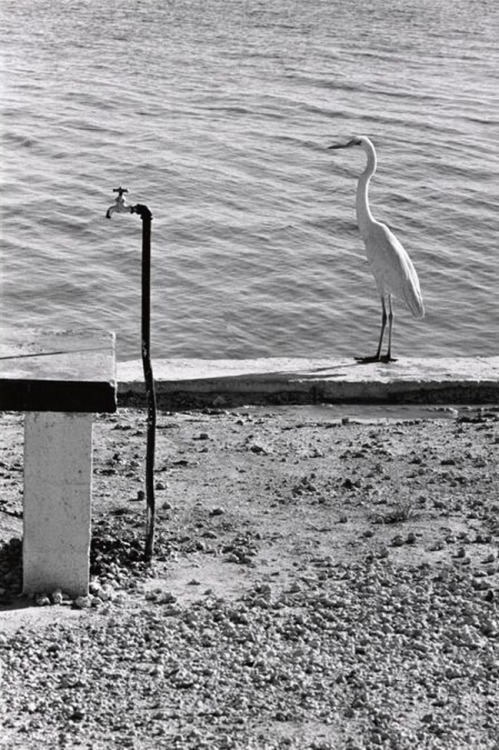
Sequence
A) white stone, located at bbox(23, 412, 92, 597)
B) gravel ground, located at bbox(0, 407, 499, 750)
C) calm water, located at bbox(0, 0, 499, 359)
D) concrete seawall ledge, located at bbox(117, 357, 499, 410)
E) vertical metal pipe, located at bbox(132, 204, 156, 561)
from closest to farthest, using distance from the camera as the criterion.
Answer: gravel ground, located at bbox(0, 407, 499, 750)
white stone, located at bbox(23, 412, 92, 597)
vertical metal pipe, located at bbox(132, 204, 156, 561)
concrete seawall ledge, located at bbox(117, 357, 499, 410)
calm water, located at bbox(0, 0, 499, 359)

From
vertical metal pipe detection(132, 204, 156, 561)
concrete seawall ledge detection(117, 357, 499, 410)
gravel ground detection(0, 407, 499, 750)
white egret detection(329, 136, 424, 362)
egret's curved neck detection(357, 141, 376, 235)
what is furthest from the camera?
egret's curved neck detection(357, 141, 376, 235)

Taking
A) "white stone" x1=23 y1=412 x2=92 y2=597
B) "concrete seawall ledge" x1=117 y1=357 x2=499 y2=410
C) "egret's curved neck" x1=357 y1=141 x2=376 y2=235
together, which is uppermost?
"egret's curved neck" x1=357 y1=141 x2=376 y2=235

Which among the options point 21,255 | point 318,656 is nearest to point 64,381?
point 318,656

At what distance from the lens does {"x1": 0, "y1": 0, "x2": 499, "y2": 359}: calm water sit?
1331 centimetres

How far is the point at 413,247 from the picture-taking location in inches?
617

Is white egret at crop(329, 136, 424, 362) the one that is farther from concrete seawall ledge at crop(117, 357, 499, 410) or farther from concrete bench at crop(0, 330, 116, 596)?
concrete bench at crop(0, 330, 116, 596)

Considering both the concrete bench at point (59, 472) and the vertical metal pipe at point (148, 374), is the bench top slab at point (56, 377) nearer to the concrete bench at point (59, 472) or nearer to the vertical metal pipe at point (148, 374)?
the concrete bench at point (59, 472)

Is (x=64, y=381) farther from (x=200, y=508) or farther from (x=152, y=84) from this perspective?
(x=152, y=84)

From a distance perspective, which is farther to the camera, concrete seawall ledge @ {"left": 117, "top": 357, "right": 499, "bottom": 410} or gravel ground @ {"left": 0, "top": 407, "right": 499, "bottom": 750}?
concrete seawall ledge @ {"left": 117, "top": 357, "right": 499, "bottom": 410}

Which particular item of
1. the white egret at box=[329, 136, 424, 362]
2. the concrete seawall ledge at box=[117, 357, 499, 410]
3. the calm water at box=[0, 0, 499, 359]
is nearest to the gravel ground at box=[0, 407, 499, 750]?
the concrete seawall ledge at box=[117, 357, 499, 410]

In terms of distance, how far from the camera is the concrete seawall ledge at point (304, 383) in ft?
30.5

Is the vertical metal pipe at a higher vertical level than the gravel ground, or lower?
higher

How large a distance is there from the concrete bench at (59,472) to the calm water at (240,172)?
614 cm

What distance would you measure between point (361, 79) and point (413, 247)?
8.86 m
